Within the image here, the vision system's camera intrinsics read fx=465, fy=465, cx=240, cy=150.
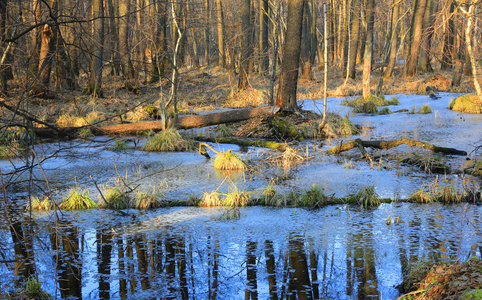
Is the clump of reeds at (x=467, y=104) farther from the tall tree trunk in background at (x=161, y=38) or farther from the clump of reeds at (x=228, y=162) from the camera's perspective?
the tall tree trunk in background at (x=161, y=38)

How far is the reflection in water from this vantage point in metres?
4.31

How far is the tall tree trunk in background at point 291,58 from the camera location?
1413 cm

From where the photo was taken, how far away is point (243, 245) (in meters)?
5.47

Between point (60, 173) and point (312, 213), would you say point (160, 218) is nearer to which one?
point (312, 213)

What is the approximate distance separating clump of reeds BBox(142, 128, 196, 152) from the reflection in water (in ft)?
17.9

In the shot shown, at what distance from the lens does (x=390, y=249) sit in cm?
521

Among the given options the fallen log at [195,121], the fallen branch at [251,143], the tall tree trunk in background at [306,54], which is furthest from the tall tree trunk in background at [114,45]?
the tall tree trunk in background at [306,54]

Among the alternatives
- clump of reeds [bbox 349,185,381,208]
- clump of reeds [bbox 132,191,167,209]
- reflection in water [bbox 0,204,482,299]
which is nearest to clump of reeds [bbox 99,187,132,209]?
clump of reeds [bbox 132,191,167,209]

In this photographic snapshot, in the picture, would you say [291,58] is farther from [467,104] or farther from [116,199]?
[116,199]

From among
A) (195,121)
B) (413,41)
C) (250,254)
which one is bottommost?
(250,254)

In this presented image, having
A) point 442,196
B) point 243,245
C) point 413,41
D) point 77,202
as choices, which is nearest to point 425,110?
point 442,196

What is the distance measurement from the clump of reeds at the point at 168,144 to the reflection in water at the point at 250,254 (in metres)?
5.46

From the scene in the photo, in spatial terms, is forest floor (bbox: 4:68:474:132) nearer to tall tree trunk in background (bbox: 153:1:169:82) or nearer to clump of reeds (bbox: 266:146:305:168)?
tall tree trunk in background (bbox: 153:1:169:82)

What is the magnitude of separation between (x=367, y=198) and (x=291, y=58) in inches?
314
